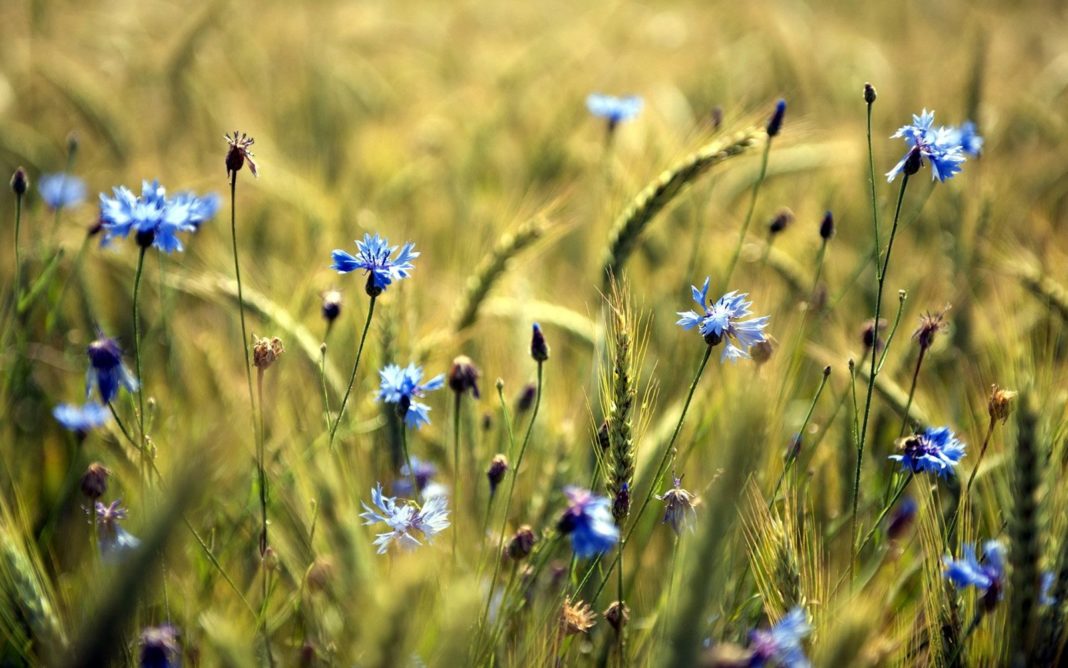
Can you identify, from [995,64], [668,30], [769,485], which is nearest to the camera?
[769,485]

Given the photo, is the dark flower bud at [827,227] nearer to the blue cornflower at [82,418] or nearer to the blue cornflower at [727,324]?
the blue cornflower at [727,324]

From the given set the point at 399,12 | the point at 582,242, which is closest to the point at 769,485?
the point at 582,242

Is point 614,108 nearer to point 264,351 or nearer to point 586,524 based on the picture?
point 264,351

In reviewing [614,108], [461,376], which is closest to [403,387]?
[461,376]

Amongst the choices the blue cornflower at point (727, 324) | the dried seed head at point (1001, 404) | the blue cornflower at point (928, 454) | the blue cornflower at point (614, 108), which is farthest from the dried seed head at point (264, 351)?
the blue cornflower at point (614, 108)

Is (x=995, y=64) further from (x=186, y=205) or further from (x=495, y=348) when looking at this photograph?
(x=186, y=205)
